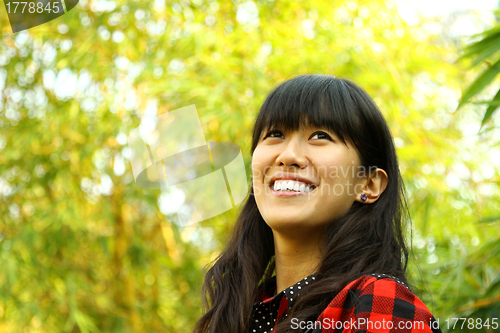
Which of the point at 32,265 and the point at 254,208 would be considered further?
the point at 32,265

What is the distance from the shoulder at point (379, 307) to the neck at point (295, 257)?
200 mm

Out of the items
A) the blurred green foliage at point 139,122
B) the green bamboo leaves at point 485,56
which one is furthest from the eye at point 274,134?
the blurred green foliage at point 139,122

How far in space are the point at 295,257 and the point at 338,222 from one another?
122 millimetres

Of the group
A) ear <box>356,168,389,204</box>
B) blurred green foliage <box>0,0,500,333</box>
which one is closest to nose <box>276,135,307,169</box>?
ear <box>356,168,389,204</box>

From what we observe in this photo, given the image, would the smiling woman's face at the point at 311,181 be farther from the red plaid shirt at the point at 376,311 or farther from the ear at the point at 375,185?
the red plaid shirt at the point at 376,311

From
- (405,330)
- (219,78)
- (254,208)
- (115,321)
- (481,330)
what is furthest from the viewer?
(115,321)

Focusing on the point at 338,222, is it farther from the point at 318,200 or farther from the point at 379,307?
the point at 379,307

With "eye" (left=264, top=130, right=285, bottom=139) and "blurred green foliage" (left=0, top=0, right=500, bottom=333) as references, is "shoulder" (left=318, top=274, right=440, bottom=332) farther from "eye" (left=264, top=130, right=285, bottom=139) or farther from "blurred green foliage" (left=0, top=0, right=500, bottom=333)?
"blurred green foliage" (left=0, top=0, right=500, bottom=333)

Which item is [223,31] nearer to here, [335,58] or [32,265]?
[335,58]

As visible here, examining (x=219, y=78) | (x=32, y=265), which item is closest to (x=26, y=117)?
(x=32, y=265)

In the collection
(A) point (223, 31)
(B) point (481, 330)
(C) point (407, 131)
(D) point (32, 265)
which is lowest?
(D) point (32, 265)

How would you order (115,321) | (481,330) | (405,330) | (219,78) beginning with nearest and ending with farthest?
→ (405,330) → (481,330) → (219,78) → (115,321)

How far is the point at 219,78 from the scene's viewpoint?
202cm

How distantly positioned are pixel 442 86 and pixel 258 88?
92 centimetres
